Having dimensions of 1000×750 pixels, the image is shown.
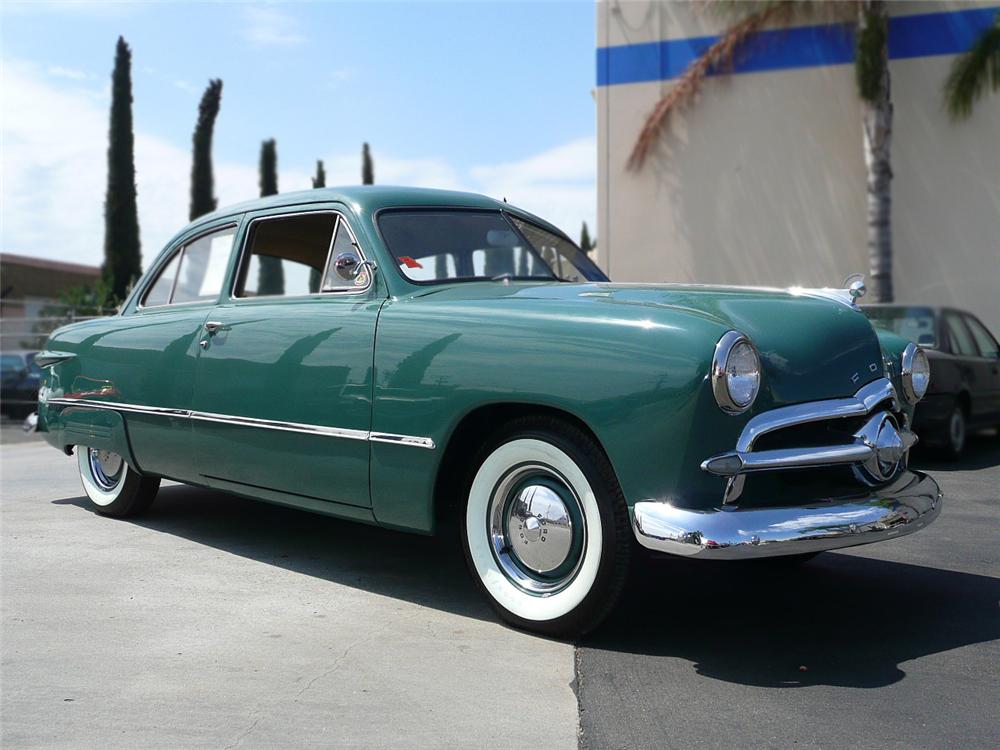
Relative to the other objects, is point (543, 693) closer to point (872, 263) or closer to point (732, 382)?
point (732, 382)

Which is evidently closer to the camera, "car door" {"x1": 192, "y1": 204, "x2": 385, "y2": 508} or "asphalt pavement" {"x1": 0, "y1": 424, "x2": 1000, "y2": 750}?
"asphalt pavement" {"x1": 0, "y1": 424, "x2": 1000, "y2": 750}

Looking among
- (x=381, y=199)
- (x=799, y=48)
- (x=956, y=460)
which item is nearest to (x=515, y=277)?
(x=381, y=199)

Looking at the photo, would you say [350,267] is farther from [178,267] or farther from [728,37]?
[728,37]

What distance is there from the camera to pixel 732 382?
10.6ft

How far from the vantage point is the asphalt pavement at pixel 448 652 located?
2.86 meters

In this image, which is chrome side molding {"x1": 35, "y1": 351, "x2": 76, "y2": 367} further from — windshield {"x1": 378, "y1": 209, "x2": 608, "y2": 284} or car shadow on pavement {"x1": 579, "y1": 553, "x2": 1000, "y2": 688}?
car shadow on pavement {"x1": 579, "y1": 553, "x2": 1000, "y2": 688}

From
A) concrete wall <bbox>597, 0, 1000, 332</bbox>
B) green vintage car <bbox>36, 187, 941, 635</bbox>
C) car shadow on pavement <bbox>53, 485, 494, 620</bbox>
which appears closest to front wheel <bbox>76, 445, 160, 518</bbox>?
car shadow on pavement <bbox>53, 485, 494, 620</bbox>

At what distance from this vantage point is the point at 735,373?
3254 millimetres

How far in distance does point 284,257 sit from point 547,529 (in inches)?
89.4

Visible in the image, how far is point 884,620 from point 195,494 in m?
4.30

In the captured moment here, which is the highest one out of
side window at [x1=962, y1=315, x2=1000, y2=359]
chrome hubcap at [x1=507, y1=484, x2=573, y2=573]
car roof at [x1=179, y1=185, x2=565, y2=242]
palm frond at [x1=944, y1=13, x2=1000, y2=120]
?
palm frond at [x1=944, y1=13, x2=1000, y2=120]

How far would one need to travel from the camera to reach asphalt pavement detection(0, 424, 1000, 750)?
286cm

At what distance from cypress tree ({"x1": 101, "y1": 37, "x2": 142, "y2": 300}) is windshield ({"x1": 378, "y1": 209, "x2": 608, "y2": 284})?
23160 mm

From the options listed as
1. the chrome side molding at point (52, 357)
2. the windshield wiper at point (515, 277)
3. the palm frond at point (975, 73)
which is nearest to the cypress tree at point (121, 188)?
the palm frond at point (975, 73)
